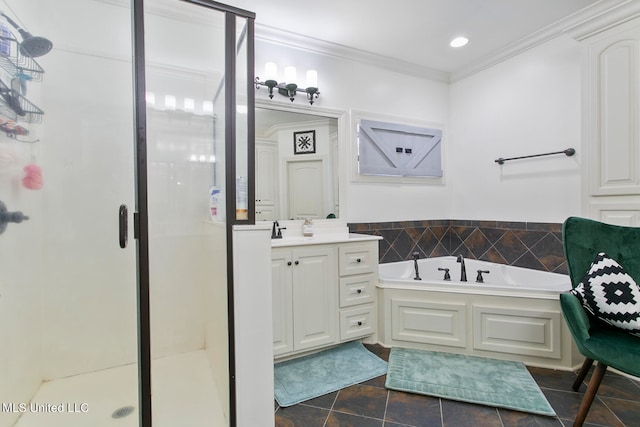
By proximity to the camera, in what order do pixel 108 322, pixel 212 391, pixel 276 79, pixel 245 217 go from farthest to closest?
pixel 276 79 → pixel 108 322 → pixel 212 391 → pixel 245 217

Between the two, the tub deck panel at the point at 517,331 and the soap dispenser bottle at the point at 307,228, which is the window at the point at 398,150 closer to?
the soap dispenser bottle at the point at 307,228

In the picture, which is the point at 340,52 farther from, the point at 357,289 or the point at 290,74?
the point at 357,289

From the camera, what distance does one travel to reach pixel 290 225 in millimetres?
2549

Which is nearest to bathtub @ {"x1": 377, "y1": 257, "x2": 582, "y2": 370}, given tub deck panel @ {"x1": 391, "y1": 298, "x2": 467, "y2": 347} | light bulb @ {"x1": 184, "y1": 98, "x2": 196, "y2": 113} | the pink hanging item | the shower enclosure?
tub deck panel @ {"x1": 391, "y1": 298, "x2": 467, "y2": 347}

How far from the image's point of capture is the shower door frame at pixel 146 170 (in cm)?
111

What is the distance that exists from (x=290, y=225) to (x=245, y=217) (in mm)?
1224

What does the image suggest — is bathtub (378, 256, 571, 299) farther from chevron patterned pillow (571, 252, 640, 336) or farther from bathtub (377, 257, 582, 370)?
chevron patterned pillow (571, 252, 640, 336)

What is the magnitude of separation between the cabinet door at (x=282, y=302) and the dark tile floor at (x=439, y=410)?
43cm

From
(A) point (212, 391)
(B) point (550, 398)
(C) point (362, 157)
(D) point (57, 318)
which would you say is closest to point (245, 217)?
(A) point (212, 391)

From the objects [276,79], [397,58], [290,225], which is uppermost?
[397,58]

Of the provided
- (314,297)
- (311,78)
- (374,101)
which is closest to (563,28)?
(374,101)

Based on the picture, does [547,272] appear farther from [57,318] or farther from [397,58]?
[57,318]

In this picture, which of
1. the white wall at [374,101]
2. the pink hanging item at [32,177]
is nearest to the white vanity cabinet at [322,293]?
the white wall at [374,101]

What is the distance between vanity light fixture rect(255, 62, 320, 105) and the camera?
2.41 metres
